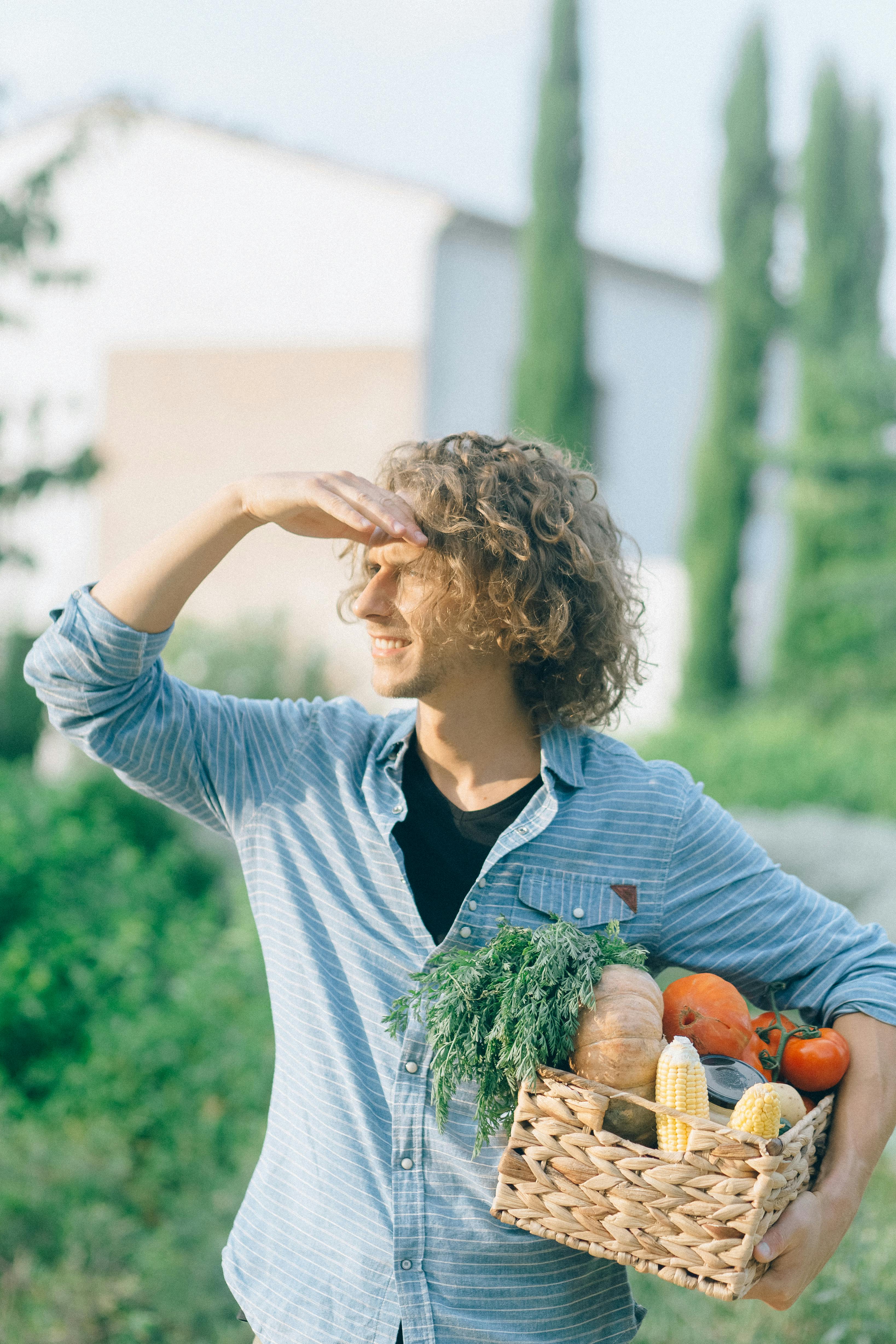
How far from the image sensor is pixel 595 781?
2223 mm

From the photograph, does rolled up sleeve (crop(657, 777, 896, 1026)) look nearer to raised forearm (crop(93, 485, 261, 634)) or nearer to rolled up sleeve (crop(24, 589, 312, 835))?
rolled up sleeve (crop(24, 589, 312, 835))

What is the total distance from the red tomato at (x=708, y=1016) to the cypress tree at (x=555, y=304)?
13.8 m

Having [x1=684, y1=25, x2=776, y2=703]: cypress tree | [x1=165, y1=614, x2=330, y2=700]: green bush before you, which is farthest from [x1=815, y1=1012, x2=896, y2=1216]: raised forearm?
[x1=684, y1=25, x2=776, y2=703]: cypress tree

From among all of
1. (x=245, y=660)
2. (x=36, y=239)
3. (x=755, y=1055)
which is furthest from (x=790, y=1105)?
(x=245, y=660)

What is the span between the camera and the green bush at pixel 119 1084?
13.5 feet

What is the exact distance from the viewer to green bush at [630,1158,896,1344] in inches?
142

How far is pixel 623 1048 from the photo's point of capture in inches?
69.4

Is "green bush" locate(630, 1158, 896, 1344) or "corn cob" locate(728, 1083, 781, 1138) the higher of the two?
"corn cob" locate(728, 1083, 781, 1138)

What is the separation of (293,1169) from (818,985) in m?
0.93

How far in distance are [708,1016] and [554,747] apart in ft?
1.86

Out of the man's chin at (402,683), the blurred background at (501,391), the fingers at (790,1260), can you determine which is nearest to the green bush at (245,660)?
the blurred background at (501,391)

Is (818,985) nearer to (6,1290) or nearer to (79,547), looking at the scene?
(6,1290)

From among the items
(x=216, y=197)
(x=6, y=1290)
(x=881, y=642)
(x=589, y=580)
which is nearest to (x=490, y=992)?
(x=589, y=580)

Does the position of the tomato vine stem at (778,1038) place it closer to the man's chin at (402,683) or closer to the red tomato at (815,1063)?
the red tomato at (815,1063)
